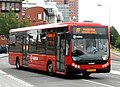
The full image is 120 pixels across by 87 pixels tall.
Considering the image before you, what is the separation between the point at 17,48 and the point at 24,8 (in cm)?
13370

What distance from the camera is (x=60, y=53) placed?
2189cm

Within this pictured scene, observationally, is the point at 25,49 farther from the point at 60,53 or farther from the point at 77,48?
the point at 77,48

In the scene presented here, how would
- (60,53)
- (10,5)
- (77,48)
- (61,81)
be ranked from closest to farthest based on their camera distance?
1. (61,81)
2. (77,48)
3. (60,53)
4. (10,5)

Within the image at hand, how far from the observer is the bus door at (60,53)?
21.5 meters

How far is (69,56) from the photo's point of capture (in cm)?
2070

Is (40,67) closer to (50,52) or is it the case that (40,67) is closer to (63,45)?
(50,52)

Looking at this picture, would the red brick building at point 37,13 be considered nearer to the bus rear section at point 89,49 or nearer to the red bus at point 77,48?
the red bus at point 77,48

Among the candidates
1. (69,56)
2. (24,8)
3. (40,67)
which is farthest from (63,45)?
(24,8)

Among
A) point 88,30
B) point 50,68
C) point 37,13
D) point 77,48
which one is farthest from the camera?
point 37,13

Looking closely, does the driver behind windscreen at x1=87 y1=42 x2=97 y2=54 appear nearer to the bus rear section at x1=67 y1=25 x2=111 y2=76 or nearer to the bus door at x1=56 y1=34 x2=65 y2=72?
the bus rear section at x1=67 y1=25 x2=111 y2=76

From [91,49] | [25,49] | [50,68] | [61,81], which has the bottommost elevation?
[61,81]

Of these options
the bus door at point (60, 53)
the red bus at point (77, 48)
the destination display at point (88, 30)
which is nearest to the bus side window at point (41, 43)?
the red bus at point (77, 48)

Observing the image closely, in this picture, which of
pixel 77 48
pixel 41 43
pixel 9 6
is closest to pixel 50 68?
pixel 41 43

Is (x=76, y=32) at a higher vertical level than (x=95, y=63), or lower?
higher
